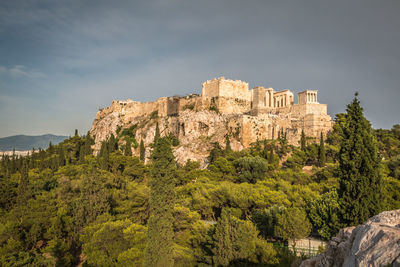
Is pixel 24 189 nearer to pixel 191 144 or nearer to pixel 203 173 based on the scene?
pixel 203 173

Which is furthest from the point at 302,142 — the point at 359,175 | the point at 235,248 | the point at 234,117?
the point at 235,248

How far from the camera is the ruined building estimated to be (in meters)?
44.0

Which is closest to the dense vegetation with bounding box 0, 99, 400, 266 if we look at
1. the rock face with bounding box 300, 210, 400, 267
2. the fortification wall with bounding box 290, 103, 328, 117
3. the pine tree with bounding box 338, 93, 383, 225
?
the pine tree with bounding box 338, 93, 383, 225

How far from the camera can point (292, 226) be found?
16.8 metres

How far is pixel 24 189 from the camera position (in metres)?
22.9

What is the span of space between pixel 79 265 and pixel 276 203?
15.6m

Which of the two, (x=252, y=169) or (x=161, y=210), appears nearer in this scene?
(x=161, y=210)

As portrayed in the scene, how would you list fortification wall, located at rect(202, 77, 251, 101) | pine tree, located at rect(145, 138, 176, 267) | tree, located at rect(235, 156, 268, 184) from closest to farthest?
pine tree, located at rect(145, 138, 176, 267), tree, located at rect(235, 156, 268, 184), fortification wall, located at rect(202, 77, 251, 101)

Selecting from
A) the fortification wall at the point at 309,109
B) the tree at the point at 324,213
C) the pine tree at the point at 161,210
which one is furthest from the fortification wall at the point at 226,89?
the pine tree at the point at 161,210

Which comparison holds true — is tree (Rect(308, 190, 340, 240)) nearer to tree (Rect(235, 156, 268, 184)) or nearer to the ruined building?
tree (Rect(235, 156, 268, 184))

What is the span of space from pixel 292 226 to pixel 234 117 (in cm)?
3048

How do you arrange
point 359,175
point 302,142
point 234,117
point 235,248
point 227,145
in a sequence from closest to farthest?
point 359,175 < point 235,248 < point 302,142 < point 227,145 < point 234,117

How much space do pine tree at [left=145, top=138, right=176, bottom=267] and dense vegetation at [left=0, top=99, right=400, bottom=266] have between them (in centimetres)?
5

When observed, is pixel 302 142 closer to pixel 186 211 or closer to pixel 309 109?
pixel 309 109
